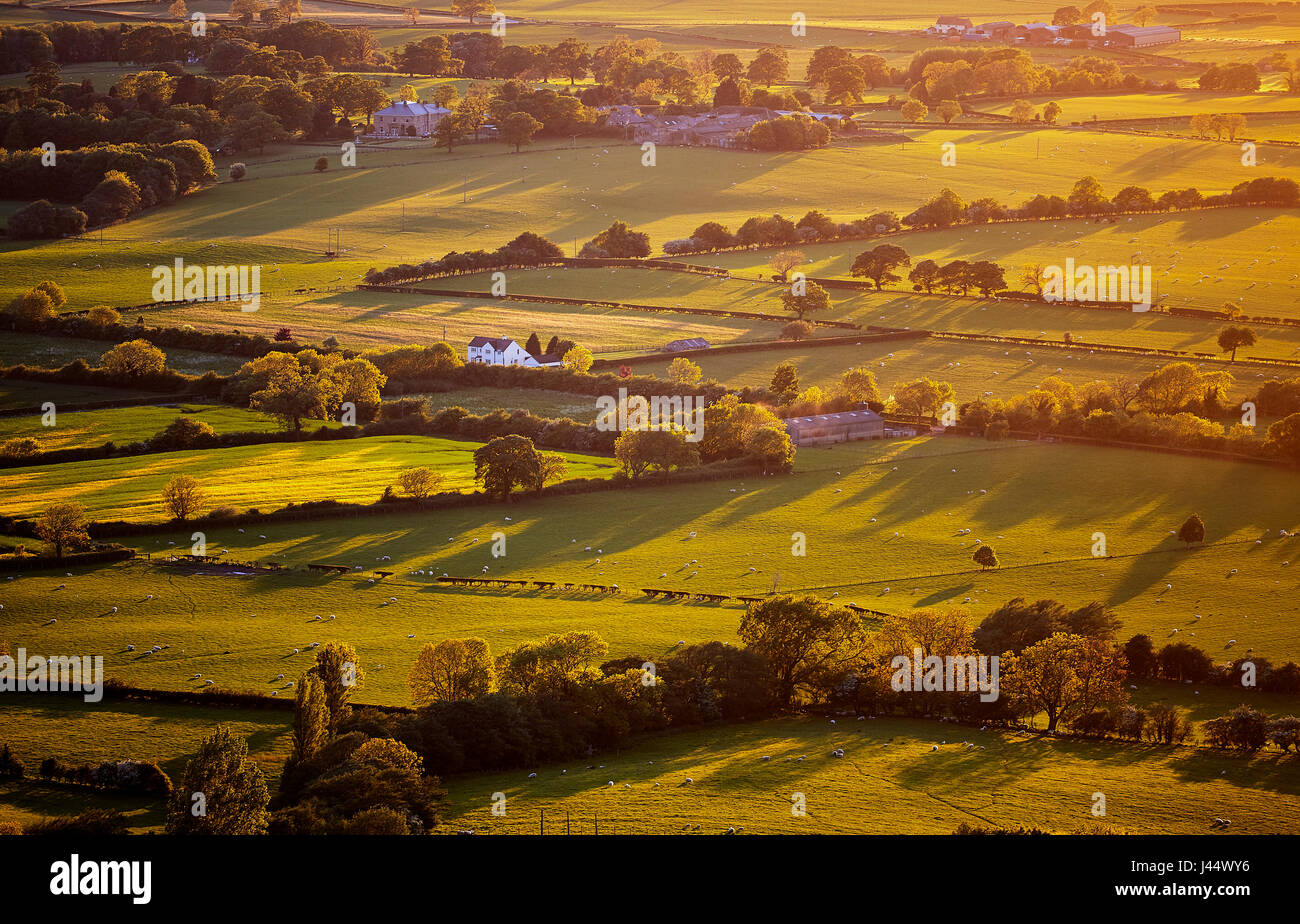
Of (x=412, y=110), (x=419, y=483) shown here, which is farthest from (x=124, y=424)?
(x=412, y=110)

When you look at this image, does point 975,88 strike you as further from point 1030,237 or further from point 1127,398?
point 1127,398

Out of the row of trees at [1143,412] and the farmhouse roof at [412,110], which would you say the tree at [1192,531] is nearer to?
the row of trees at [1143,412]

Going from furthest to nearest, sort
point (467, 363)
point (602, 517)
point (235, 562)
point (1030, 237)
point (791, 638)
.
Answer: point (1030, 237), point (467, 363), point (602, 517), point (235, 562), point (791, 638)

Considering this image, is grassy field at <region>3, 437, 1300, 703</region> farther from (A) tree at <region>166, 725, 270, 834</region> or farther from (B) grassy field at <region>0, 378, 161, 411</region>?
(B) grassy field at <region>0, 378, 161, 411</region>

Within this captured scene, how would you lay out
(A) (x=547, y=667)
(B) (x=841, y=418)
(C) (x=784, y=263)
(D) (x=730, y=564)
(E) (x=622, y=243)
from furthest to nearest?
(E) (x=622, y=243)
(C) (x=784, y=263)
(B) (x=841, y=418)
(D) (x=730, y=564)
(A) (x=547, y=667)

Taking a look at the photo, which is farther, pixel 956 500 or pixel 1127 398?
pixel 1127 398

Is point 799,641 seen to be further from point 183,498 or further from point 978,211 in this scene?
point 978,211
